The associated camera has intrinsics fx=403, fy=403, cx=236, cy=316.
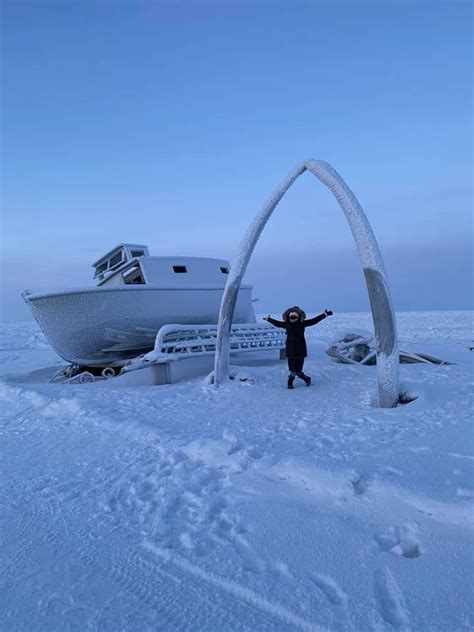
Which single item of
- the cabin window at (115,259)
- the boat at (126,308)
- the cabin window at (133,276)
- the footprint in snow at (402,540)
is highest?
the cabin window at (115,259)

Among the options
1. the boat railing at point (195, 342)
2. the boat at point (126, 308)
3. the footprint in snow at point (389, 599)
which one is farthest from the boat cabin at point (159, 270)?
the footprint in snow at point (389, 599)

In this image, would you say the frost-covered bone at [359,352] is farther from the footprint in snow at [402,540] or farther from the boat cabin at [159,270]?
the footprint in snow at [402,540]

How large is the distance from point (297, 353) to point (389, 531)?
187 inches

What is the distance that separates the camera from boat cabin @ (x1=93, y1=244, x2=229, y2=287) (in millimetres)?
11734

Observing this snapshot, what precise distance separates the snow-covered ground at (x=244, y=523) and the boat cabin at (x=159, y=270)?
689cm

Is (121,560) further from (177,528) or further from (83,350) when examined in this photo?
(83,350)

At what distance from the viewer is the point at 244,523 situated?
274 cm

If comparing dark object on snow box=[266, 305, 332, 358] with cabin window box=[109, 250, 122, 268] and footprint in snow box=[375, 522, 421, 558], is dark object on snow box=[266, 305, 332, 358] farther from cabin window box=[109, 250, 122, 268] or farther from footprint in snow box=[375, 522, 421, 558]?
cabin window box=[109, 250, 122, 268]

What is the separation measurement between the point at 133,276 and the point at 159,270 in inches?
42.3

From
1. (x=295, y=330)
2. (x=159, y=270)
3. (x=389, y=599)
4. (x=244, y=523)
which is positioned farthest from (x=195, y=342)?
(x=389, y=599)

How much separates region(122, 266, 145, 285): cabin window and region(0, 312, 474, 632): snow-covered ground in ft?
24.3

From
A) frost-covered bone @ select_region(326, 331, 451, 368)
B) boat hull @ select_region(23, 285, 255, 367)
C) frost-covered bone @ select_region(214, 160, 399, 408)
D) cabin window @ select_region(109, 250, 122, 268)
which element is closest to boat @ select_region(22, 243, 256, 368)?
boat hull @ select_region(23, 285, 255, 367)

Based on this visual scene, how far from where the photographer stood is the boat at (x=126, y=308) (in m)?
10.4

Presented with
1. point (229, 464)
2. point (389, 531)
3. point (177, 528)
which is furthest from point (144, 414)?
point (389, 531)
